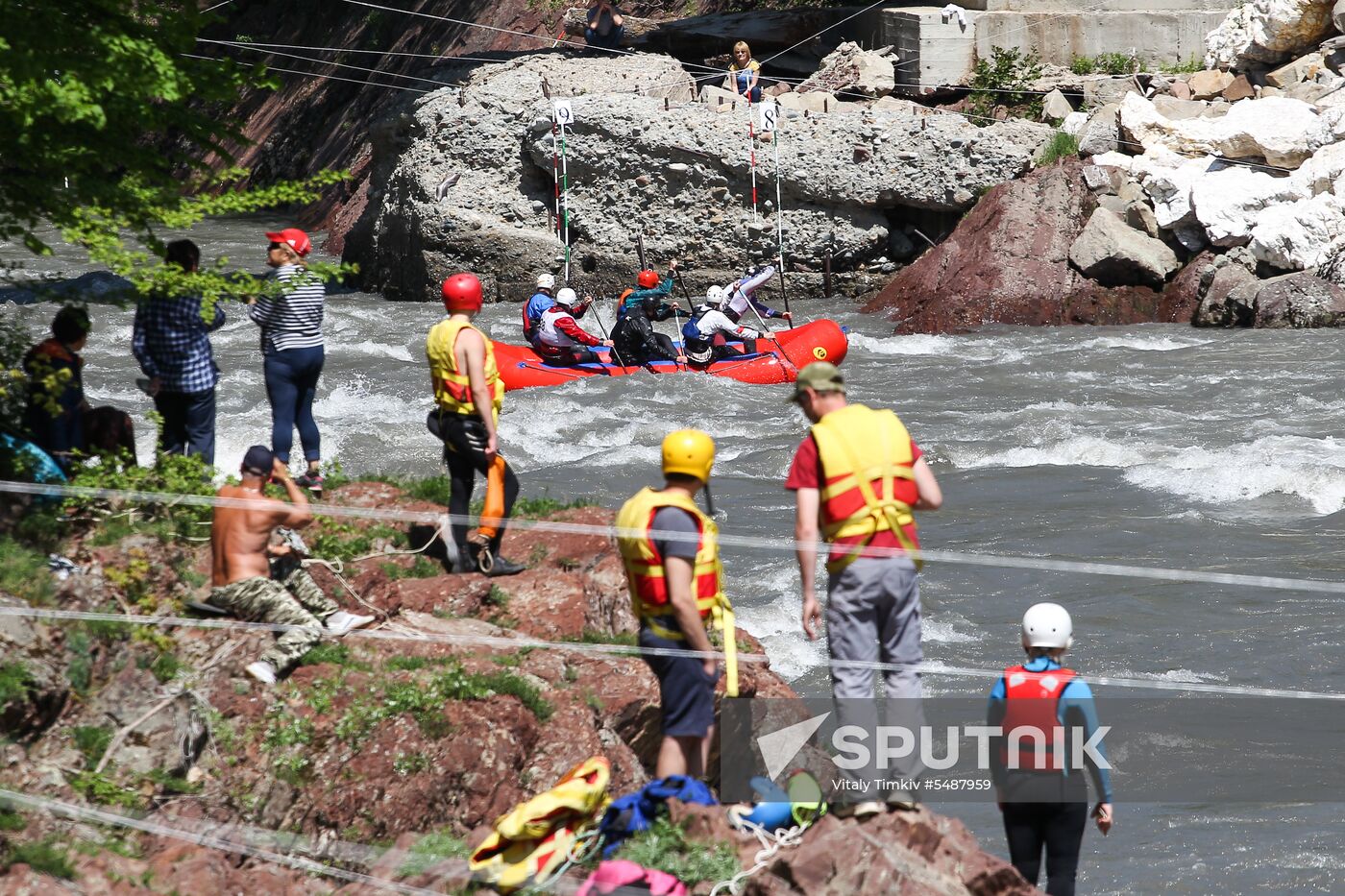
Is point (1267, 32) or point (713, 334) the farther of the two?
point (1267, 32)

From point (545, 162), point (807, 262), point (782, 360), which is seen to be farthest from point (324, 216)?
point (782, 360)

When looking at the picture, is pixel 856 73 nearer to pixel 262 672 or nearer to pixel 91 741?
pixel 262 672

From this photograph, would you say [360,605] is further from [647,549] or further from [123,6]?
[123,6]

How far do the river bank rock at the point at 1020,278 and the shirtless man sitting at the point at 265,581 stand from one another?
15016mm

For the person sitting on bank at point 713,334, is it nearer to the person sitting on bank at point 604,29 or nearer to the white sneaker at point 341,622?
the person sitting on bank at point 604,29

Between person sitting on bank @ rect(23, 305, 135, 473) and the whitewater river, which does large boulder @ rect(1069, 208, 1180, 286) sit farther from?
person sitting on bank @ rect(23, 305, 135, 473)

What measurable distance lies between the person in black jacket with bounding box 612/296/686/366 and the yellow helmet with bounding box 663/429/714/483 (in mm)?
12597

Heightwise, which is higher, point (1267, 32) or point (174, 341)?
point (1267, 32)

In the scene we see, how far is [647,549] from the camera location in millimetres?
5562

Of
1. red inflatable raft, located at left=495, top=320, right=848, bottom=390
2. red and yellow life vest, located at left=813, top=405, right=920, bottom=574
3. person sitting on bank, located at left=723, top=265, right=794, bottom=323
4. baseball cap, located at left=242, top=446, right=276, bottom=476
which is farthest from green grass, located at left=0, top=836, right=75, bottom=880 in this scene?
person sitting on bank, located at left=723, top=265, right=794, bottom=323

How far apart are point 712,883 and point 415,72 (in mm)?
29724

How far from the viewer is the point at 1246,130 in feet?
71.0

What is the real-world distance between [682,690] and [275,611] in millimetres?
2206

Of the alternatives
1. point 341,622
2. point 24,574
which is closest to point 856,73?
point 341,622
